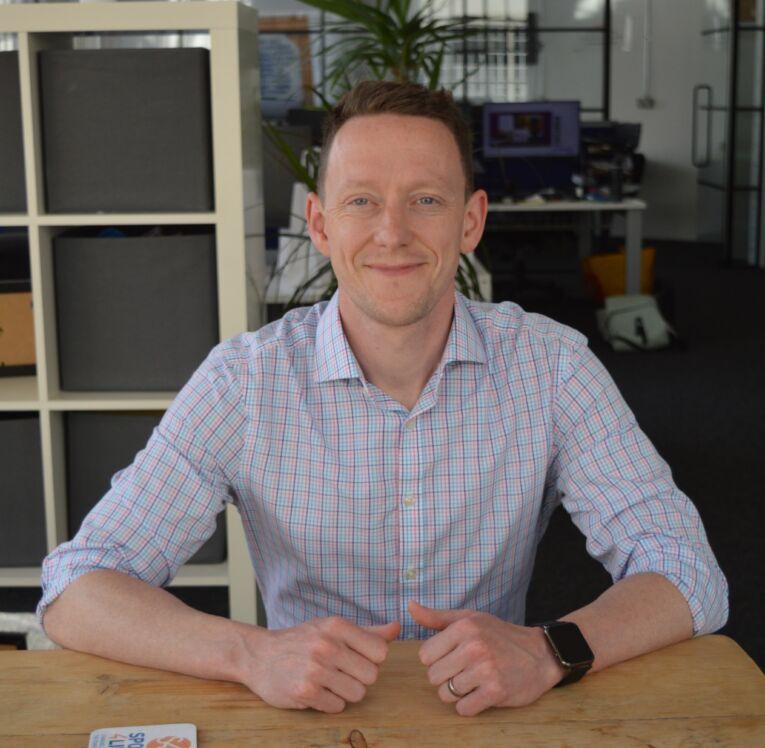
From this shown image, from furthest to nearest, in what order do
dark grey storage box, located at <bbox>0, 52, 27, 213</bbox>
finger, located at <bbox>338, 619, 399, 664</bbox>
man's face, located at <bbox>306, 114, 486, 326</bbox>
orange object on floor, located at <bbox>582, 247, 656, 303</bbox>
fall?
orange object on floor, located at <bbox>582, 247, 656, 303</bbox>, dark grey storage box, located at <bbox>0, 52, 27, 213</bbox>, man's face, located at <bbox>306, 114, 486, 326</bbox>, finger, located at <bbox>338, 619, 399, 664</bbox>

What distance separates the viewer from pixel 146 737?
3.61 ft

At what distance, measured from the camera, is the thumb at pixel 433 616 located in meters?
1.28

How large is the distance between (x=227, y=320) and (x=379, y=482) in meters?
1.09

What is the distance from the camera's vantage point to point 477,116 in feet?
26.4

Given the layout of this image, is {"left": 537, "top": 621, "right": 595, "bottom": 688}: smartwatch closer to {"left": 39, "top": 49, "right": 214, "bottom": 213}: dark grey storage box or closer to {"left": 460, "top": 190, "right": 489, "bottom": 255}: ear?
{"left": 460, "top": 190, "right": 489, "bottom": 255}: ear

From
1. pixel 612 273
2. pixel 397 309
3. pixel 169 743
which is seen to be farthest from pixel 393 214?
pixel 612 273

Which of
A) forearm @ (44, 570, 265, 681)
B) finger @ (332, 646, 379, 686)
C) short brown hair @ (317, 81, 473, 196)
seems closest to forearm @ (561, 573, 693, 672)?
finger @ (332, 646, 379, 686)

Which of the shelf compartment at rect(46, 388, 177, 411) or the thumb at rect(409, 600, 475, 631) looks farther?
the shelf compartment at rect(46, 388, 177, 411)

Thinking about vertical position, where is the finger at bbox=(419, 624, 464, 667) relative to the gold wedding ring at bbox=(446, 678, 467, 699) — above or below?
above

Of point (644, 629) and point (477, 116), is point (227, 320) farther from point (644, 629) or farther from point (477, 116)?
point (477, 116)

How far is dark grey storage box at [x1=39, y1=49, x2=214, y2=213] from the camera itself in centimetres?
250

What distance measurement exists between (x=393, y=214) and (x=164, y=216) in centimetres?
110

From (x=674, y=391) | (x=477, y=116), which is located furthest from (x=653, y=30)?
(x=674, y=391)

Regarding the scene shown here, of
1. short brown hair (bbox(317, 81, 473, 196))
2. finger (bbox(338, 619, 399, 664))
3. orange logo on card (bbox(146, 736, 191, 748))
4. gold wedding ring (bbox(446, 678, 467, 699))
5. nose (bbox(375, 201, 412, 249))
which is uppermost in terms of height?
short brown hair (bbox(317, 81, 473, 196))
